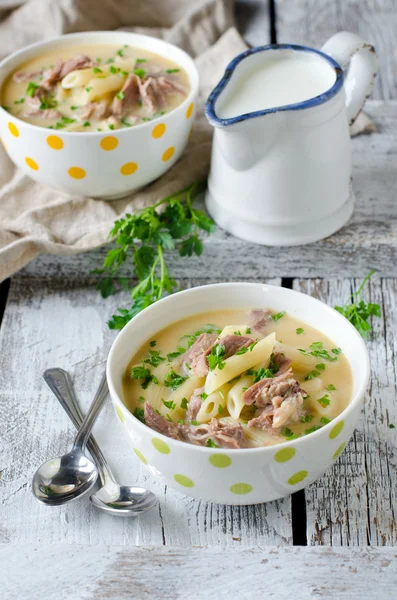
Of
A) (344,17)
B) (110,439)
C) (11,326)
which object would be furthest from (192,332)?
(344,17)

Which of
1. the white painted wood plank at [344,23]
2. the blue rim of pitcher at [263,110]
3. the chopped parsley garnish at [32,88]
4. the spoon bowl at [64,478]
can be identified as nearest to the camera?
the spoon bowl at [64,478]

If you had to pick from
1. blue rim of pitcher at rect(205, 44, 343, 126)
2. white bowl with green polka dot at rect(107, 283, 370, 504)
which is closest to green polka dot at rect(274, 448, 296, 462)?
white bowl with green polka dot at rect(107, 283, 370, 504)

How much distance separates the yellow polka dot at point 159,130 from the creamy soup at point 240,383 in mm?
598

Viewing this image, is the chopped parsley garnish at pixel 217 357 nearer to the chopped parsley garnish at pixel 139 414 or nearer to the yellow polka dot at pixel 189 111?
the chopped parsley garnish at pixel 139 414

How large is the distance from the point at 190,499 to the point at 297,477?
24 centimetres

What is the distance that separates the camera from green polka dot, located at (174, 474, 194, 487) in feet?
4.14

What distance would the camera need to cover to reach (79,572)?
50.6 inches

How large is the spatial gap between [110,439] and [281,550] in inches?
16.0

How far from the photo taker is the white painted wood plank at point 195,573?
1254 mm

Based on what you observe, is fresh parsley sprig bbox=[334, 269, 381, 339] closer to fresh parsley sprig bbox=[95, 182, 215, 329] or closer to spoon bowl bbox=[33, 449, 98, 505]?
fresh parsley sprig bbox=[95, 182, 215, 329]

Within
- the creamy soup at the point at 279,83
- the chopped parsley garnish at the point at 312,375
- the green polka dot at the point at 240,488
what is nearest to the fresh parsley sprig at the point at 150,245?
the creamy soup at the point at 279,83

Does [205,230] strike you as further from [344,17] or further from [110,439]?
[344,17]

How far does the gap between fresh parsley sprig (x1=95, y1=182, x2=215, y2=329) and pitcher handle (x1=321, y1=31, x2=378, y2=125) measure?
447mm

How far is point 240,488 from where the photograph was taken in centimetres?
126
